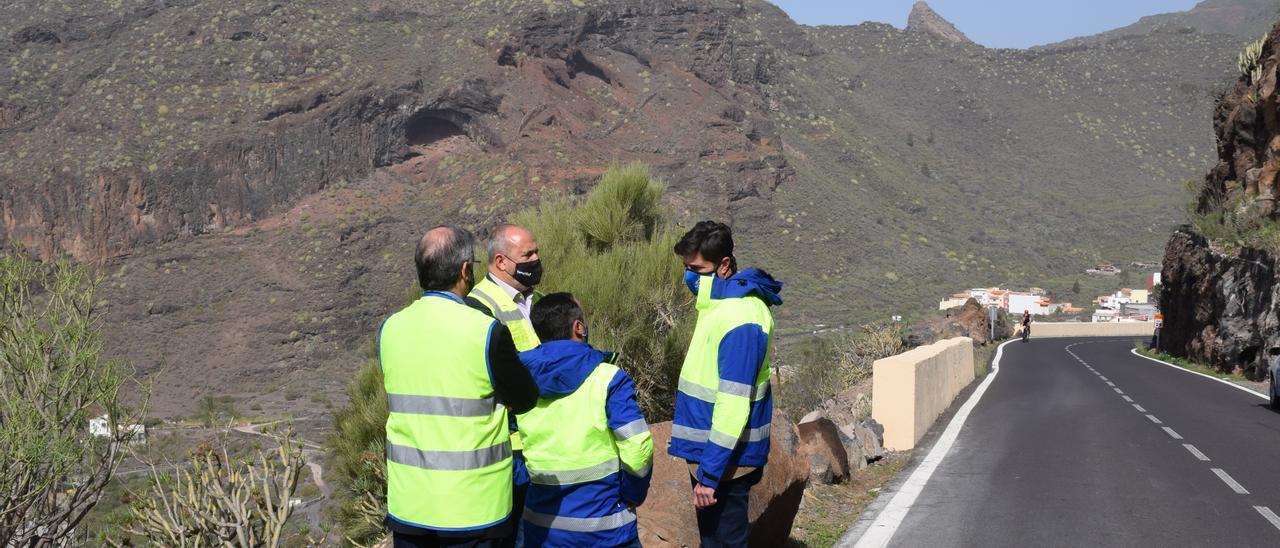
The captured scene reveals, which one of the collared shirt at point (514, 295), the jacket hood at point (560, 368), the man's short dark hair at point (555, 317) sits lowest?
the jacket hood at point (560, 368)

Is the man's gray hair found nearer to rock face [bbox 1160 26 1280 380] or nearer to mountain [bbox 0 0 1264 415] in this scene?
rock face [bbox 1160 26 1280 380]

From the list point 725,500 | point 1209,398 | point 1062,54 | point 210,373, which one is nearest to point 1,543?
point 725,500

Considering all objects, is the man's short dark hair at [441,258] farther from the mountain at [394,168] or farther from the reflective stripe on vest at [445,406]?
the mountain at [394,168]

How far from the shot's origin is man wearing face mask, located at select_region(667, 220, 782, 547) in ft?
15.2

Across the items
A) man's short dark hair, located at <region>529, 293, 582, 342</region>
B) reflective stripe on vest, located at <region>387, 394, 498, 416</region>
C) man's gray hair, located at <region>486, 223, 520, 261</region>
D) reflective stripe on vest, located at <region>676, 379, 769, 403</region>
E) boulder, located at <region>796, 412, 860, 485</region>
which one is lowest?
boulder, located at <region>796, 412, 860, 485</region>

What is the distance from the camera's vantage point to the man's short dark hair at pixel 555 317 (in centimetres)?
427

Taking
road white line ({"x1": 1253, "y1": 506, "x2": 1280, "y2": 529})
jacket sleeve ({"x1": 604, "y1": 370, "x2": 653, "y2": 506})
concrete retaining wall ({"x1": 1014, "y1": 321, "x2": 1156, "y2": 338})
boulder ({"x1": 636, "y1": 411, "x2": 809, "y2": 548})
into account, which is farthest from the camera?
concrete retaining wall ({"x1": 1014, "y1": 321, "x2": 1156, "y2": 338})

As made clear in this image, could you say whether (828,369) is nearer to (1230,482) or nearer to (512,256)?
(1230,482)

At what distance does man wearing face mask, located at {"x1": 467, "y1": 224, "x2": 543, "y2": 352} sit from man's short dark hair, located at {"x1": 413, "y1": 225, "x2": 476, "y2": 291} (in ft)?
1.35

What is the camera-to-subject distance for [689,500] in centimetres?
611

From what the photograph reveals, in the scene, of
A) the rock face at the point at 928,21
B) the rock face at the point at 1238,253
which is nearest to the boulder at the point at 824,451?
the rock face at the point at 1238,253

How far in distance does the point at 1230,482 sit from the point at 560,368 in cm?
795

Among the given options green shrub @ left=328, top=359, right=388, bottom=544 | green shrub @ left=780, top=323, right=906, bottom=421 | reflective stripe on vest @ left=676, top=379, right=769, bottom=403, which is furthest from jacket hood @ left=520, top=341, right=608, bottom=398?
green shrub @ left=780, top=323, right=906, bottom=421

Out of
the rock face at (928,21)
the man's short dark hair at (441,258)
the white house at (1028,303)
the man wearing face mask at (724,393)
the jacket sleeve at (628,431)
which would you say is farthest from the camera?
the rock face at (928,21)
